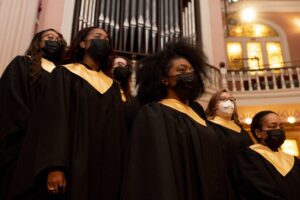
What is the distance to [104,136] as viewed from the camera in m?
2.05

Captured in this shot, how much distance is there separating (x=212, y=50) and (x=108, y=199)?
6.19 metres

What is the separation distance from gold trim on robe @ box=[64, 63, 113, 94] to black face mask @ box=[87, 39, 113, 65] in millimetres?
111

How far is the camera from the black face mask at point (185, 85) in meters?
2.11

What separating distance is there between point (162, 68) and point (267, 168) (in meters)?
1.20

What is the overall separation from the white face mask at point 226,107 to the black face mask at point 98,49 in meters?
1.44

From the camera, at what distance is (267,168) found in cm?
258

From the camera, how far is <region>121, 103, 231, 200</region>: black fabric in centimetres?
168

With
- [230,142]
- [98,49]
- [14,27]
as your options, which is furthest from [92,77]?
[14,27]

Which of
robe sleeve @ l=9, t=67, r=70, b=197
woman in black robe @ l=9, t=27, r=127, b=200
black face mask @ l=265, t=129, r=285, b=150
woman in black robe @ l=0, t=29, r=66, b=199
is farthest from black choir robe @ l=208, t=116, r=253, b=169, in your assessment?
woman in black robe @ l=0, t=29, r=66, b=199

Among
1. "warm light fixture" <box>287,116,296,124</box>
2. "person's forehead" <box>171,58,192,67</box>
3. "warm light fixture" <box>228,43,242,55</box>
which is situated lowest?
"person's forehead" <box>171,58,192,67</box>

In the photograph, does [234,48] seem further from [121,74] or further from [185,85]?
[185,85]

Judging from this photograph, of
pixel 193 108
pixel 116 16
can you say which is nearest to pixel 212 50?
pixel 116 16

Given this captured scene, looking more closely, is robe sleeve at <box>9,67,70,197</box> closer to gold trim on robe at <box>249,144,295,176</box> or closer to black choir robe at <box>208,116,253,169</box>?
black choir robe at <box>208,116,253,169</box>

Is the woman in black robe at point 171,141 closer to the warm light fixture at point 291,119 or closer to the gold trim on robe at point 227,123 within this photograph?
the gold trim on robe at point 227,123
